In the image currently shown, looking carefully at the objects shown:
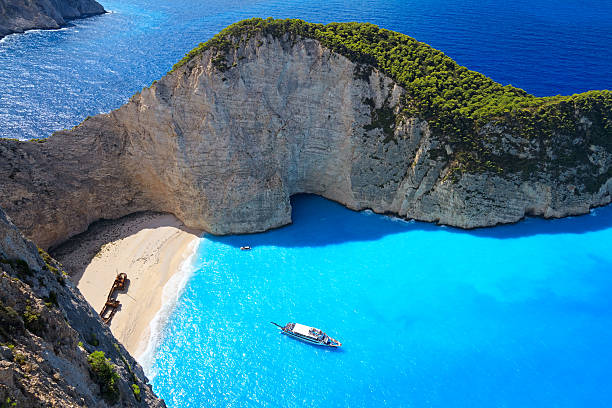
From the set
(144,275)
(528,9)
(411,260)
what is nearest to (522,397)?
(411,260)

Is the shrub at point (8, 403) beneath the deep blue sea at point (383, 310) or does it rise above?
above

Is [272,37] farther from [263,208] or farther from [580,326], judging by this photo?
[580,326]

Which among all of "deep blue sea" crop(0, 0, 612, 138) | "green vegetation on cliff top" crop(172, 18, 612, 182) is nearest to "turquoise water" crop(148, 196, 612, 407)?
"green vegetation on cliff top" crop(172, 18, 612, 182)

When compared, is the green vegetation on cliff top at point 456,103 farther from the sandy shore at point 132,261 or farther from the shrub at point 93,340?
the shrub at point 93,340

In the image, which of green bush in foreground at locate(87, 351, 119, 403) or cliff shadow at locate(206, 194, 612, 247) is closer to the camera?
green bush in foreground at locate(87, 351, 119, 403)

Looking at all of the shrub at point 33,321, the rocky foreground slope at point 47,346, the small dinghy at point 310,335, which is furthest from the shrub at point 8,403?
the small dinghy at point 310,335

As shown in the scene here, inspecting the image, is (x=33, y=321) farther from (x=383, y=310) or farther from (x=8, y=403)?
(x=383, y=310)

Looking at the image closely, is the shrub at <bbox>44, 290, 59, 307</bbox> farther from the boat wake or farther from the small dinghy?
the small dinghy
